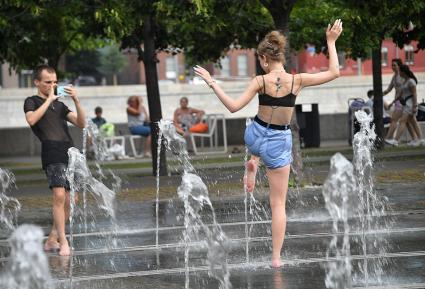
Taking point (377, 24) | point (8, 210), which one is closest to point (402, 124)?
point (377, 24)

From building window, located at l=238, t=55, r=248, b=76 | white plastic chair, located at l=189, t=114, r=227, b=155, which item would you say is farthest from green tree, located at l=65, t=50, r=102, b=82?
white plastic chair, located at l=189, t=114, r=227, b=155

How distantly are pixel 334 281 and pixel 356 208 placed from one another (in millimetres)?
5472

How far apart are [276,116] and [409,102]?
17.0 metres

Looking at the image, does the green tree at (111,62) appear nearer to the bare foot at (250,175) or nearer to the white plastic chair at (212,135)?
the white plastic chair at (212,135)

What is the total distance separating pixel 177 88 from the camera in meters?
39.3

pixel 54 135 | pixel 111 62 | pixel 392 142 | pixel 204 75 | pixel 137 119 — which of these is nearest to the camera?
pixel 204 75

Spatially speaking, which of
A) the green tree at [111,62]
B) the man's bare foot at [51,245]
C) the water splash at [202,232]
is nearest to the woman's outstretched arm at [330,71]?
the water splash at [202,232]

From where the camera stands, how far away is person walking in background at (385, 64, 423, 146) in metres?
25.5

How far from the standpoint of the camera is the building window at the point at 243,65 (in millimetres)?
93488

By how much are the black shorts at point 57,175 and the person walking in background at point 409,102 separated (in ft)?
49.9

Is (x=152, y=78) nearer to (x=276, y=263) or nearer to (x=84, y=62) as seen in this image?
(x=276, y=263)

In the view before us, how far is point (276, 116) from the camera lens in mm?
9445

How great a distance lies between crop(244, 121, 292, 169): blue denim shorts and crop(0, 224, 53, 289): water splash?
2.73 meters

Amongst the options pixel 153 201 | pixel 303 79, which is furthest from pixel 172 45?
pixel 303 79
